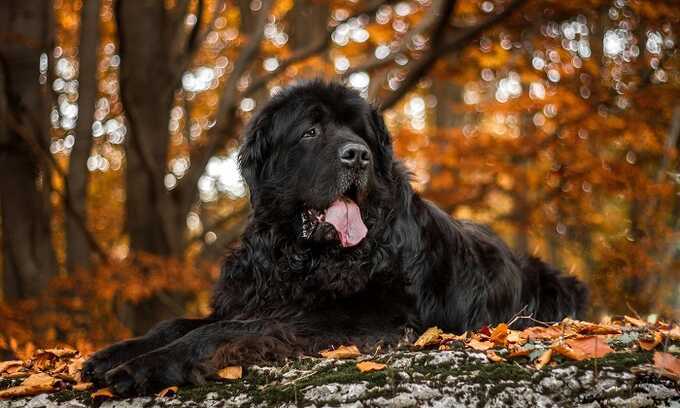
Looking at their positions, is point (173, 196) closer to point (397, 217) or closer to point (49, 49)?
point (49, 49)

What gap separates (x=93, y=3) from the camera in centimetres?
1002

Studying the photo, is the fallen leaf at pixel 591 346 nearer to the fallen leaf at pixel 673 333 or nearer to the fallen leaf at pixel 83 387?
the fallen leaf at pixel 673 333

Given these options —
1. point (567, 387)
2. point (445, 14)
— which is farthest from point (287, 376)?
point (445, 14)

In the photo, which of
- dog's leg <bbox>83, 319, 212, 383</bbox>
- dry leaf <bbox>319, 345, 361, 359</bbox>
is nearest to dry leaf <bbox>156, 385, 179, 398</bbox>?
dog's leg <bbox>83, 319, 212, 383</bbox>

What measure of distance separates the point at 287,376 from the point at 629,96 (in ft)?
29.0

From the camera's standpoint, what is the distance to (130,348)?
12.9 ft

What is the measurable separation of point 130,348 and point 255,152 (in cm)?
152

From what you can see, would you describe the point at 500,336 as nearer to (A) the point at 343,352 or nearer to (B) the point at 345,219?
(A) the point at 343,352

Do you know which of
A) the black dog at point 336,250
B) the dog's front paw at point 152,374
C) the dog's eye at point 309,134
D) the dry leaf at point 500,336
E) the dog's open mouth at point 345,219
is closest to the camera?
the dog's front paw at point 152,374

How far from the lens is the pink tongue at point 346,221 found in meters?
4.52

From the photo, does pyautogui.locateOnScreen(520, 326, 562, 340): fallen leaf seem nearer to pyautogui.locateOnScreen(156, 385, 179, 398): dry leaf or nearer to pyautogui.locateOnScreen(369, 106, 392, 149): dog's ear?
pyautogui.locateOnScreen(369, 106, 392, 149): dog's ear

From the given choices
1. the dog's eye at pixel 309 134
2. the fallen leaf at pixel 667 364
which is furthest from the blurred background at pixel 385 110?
the fallen leaf at pixel 667 364

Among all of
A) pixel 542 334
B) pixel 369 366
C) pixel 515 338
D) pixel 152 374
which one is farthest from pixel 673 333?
pixel 152 374

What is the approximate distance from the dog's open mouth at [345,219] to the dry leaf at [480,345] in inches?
38.9
